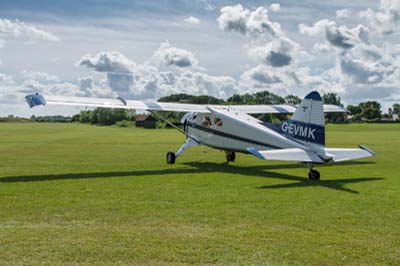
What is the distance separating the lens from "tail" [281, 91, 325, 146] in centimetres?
1225

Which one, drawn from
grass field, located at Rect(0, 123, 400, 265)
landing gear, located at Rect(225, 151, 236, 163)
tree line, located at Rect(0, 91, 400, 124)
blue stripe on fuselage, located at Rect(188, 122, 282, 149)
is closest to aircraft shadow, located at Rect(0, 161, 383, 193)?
grass field, located at Rect(0, 123, 400, 265)

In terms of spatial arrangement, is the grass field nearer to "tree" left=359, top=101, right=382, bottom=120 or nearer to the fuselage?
the fuselage

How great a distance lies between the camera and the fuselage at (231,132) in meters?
13.8

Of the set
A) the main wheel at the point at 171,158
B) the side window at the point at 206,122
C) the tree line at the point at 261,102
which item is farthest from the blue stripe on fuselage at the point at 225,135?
the tree line at the point at 261,102

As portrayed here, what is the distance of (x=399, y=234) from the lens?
670cm

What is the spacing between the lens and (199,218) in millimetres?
7715

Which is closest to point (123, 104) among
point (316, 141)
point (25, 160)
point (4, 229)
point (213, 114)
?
point (213, 114)

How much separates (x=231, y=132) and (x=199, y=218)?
8.27 m

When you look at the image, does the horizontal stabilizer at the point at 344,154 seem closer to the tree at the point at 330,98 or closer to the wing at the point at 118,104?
the wing at the point at 118,104

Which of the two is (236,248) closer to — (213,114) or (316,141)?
(316,141)

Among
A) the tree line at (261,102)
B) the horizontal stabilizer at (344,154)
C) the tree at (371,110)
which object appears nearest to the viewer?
the horizontal stabilizer at (344,154)

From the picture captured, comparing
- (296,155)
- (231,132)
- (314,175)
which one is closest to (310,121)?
(296,155)

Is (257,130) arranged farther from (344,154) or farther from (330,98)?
(330,98)

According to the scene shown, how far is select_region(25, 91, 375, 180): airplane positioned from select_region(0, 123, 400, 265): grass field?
0.72 meters
